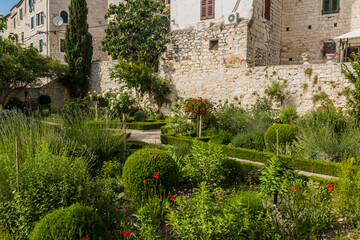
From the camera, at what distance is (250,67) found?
11.9 meters

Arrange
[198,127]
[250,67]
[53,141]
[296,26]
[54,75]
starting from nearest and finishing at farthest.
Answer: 1. [53,141]
2. [198,127]
3. [250,67]
4. [296,26]
5. [54,75]

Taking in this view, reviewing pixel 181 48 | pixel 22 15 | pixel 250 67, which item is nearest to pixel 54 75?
pixel 181 48

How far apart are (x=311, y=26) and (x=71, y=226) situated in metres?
14.5

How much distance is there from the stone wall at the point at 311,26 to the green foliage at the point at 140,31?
630 centimetres

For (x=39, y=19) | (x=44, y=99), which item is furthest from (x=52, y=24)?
(x=44, y=99)

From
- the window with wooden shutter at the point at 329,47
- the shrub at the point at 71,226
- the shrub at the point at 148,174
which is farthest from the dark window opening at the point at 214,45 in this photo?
the shrub at the point at 71,226

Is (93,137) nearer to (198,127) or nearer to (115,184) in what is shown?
(115,184)

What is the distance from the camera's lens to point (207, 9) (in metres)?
13.1

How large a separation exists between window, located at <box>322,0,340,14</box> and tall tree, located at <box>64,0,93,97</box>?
1399cm

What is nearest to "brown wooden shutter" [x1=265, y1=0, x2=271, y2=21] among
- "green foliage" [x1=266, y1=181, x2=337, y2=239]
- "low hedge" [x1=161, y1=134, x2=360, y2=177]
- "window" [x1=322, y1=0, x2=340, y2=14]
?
"window" [x1=322, y1=0, x2=340, y2=14]

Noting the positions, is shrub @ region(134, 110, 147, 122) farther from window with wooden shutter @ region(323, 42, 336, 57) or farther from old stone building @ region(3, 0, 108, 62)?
old stone building @ region(3, 0, 108, 62)

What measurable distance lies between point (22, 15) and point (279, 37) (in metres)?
24.2

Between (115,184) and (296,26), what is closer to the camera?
(115,184)

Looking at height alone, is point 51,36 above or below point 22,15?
below
